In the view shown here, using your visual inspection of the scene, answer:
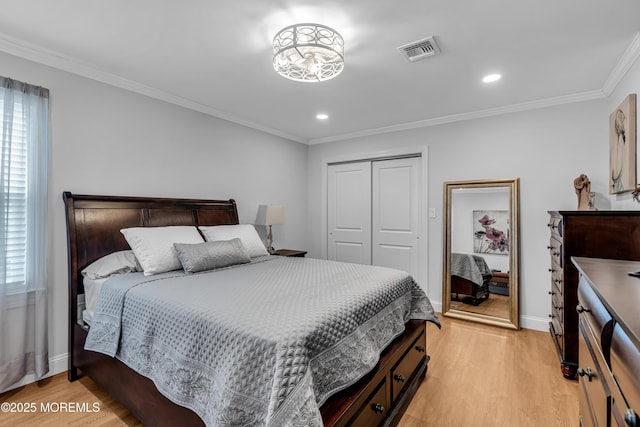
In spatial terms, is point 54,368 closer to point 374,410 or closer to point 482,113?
point 374,410

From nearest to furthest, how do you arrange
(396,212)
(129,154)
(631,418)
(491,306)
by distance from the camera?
1. (631,418)
2. (129,154)
3. (491,306)
4. (396,212)

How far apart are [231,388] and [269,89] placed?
2.56m

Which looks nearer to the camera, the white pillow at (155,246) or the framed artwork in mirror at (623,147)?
the framed artwork in mirror at (623,147)

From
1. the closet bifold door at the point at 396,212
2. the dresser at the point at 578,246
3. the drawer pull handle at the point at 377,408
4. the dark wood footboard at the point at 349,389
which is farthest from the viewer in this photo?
the closet bifold door at the point at 396,212

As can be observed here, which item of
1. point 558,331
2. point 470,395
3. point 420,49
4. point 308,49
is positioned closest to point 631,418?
point 470,395

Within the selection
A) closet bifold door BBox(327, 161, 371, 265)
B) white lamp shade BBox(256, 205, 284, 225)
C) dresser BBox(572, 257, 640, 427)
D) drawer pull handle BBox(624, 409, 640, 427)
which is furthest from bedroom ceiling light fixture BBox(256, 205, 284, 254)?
drawer pull handle BBox(624, 409, 640, 427)

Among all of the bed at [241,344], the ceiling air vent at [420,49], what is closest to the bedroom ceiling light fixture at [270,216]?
the bed at [241,344]

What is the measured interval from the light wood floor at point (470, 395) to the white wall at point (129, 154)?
0.48 metres

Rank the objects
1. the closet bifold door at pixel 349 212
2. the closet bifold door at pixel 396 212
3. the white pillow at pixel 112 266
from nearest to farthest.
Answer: the white pillow at pixel 112 266 < the closet bifold door at pixel 396 212 < the closet bifold door at pixel 349 212

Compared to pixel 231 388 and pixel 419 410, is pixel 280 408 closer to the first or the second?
A: pixel 231 388

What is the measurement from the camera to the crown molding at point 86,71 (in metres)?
2.13

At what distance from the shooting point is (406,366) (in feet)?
6.57

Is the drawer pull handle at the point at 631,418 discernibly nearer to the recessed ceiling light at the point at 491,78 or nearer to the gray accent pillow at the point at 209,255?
the gray accent pillow at the point at 209,255

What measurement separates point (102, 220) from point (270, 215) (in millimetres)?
1794
